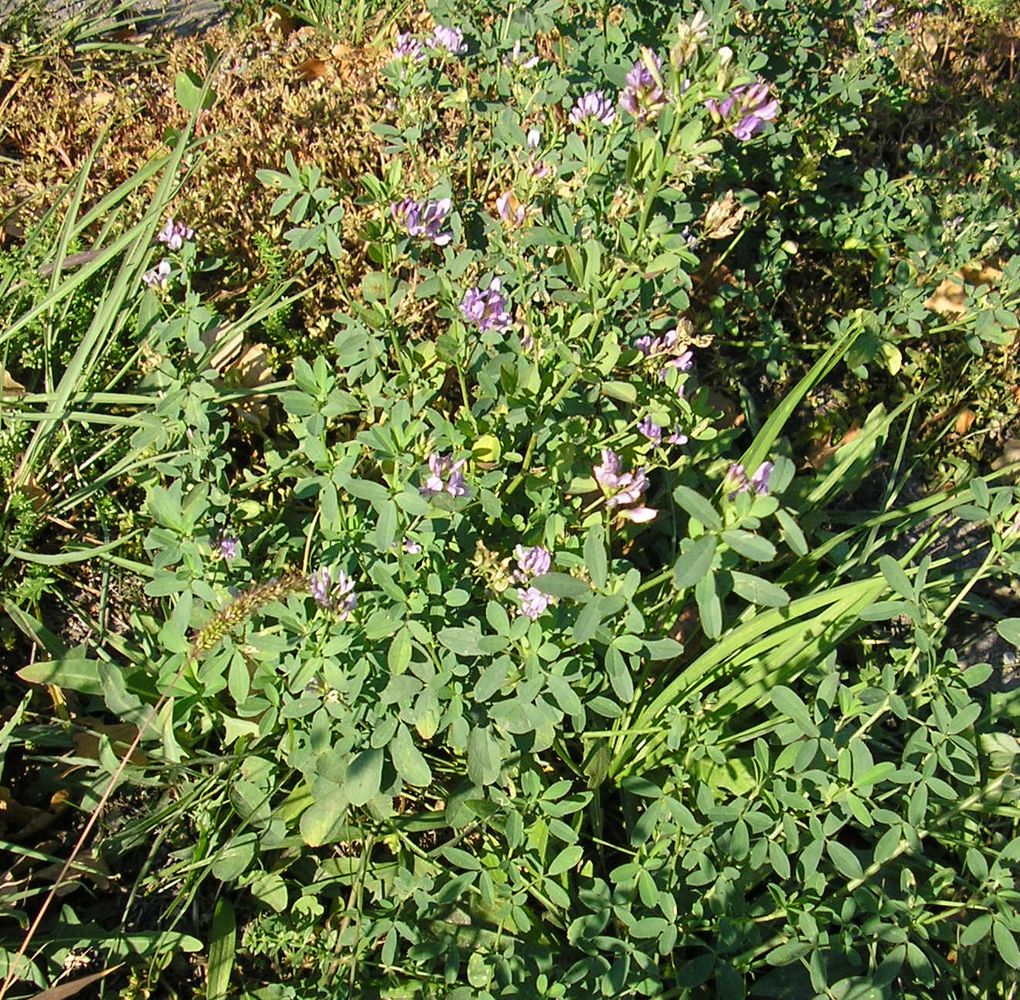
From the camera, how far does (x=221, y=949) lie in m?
2.13

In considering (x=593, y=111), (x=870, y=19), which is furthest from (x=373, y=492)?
(x=870, y=19)

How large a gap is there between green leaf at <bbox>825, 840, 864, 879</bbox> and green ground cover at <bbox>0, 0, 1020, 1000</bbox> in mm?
13

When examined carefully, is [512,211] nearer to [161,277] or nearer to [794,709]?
[161,277]

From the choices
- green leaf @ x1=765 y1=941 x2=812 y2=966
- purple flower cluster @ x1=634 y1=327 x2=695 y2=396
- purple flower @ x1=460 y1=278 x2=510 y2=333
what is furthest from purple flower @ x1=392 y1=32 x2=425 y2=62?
green leaf @ x1=765 y1=941 x2=812 y2=966

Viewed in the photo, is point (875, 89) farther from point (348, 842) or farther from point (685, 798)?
point (348, 842)

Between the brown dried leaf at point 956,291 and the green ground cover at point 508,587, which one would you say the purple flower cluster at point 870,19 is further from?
the brown dried leaf at point 956,291

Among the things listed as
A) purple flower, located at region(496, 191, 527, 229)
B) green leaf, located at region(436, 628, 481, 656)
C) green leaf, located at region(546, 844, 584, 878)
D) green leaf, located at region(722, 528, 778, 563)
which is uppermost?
purple flower, located at region(496, 191, 527, 229)

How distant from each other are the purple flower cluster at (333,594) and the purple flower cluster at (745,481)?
2.26ft

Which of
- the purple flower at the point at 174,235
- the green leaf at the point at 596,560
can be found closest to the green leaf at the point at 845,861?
the green leaf at the point at 596,560

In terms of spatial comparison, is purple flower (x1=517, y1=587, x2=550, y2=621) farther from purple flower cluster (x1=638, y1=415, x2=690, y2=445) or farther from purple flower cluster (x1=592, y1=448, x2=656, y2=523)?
purple flower cluster (x1=638, y1=415, x2=690, y2=445)

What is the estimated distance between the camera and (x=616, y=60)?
256 cm

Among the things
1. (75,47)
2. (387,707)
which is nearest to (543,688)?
(387,707)

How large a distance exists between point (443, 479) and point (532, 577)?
0.25m

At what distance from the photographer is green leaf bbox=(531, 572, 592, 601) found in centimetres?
174
